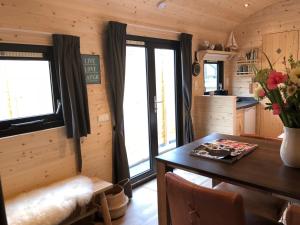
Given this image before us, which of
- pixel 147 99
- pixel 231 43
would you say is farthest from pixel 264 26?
pixel 147 99

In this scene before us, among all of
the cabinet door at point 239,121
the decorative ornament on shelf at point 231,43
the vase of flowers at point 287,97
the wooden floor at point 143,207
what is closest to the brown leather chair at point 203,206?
the vase of flowers at point 287,97

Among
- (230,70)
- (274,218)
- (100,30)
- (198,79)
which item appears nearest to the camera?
(274,218)

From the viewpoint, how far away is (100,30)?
2.67 m

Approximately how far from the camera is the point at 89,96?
8.66 ft

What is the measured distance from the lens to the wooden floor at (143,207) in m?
2.55

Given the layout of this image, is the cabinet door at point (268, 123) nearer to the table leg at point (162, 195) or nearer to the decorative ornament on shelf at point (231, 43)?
the decorative ornament on shelf at point (231, 43)

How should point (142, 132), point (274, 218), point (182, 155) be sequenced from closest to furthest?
point (274, 218)
point (182, 155)
point (142, 132)

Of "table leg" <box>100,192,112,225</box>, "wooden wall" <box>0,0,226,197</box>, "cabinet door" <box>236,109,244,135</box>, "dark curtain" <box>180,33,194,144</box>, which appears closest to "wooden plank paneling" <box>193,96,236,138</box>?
"cabinet door" <box>236,109,244,135</box>

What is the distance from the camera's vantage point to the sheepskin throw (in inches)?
71.8

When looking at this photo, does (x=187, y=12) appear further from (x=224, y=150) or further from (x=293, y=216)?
(x=293, y=216)

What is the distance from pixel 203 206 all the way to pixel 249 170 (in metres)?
0.44

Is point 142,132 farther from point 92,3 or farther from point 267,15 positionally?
point 267,15

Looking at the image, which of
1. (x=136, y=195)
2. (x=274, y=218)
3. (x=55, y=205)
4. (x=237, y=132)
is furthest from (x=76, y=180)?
(x=237, y=132)

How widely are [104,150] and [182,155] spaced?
1283mm
